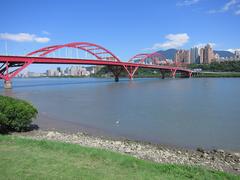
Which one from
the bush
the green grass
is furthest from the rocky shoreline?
the bush

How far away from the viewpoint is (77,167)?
602 centimetres

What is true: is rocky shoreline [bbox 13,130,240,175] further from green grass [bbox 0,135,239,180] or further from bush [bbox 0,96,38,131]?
bush [bbox 0,96,38,131]

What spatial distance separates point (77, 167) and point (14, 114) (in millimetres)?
6423

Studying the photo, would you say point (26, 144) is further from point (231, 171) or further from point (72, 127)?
point (72, 127)

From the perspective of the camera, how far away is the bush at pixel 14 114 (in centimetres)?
1095

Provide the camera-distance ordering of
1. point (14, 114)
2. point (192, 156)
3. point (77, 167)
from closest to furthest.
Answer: point (77, 167)
point (192, 156)
point (14, 114)

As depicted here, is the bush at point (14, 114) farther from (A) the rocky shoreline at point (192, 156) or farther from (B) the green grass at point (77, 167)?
(A) the rocky shoreline at point (192, 156)

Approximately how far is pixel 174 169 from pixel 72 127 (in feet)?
33.3

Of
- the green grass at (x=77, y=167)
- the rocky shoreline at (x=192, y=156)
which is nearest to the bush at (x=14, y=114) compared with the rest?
the green grass at (x=77, y=167)

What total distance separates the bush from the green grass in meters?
3.50

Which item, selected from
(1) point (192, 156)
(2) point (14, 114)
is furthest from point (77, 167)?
(2) point (14, 114)

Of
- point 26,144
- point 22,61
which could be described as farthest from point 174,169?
point 22,61

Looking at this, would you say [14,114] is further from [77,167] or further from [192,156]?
[192,156]

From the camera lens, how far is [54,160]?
6461 millimetres
